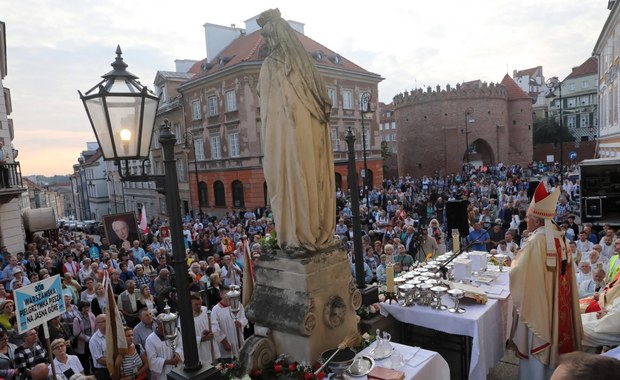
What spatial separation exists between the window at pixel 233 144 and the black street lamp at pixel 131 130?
2833 cm

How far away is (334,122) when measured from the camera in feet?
109

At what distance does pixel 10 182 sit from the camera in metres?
17.5

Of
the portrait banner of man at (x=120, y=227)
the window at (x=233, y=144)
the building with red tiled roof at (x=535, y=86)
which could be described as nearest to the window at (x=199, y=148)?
the window at (x=233, y=144)

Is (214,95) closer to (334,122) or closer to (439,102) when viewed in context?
(334,122)

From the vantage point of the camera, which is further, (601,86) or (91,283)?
(601,86)

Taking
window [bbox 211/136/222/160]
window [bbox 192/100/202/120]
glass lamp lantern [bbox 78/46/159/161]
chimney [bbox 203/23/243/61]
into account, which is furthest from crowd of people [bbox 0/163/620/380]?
chimney [bbox 203/23/243/61]

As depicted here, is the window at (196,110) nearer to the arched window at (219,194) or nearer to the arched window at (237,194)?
the arched window at (219,194)

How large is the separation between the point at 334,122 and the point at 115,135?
30651 millimetres

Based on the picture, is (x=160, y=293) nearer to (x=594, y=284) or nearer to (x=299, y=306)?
(x=299, y=306)

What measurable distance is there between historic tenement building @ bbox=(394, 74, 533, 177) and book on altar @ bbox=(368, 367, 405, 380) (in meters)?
49.5

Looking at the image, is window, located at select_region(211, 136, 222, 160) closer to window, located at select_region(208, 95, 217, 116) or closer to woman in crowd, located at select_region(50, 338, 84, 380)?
window, located at select_region(208, 95, 217, 116)

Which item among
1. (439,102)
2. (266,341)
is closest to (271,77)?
(266,341)

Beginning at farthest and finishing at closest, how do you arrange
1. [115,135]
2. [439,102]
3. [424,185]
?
1. [439,102]
2. [424,185]
3. [115,135]

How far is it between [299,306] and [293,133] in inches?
71.3
